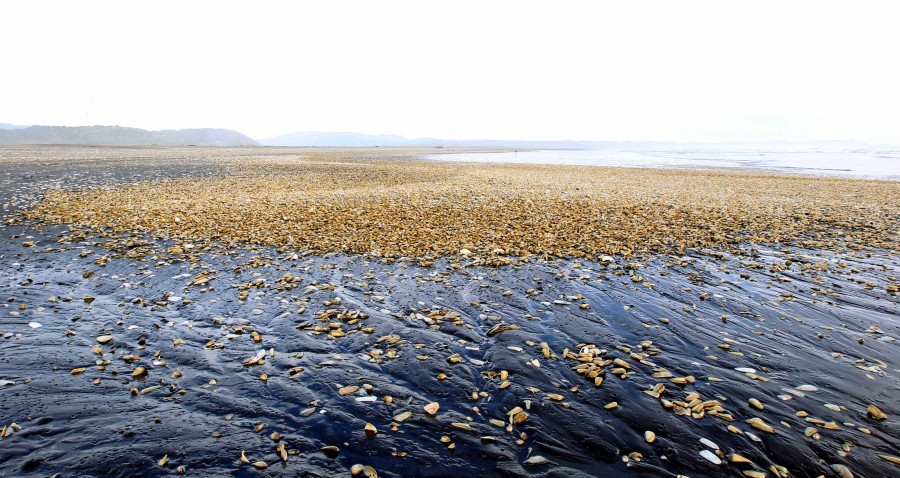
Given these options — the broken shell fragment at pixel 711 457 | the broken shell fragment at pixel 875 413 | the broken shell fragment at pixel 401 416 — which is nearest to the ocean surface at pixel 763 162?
the broken shell fragment at pixel 875 413

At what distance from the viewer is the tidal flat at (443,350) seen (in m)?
5.02

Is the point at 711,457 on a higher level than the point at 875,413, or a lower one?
lower

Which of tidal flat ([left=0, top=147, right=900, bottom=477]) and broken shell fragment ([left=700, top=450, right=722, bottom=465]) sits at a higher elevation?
tidal flat ([left=0, top=147, right=900, bottom=477])

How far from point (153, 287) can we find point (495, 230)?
36.6 ft

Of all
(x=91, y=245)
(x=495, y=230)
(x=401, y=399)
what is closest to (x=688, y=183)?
(x=495, y=230)

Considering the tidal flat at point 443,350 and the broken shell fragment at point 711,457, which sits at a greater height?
the tidal flat at point 443,350

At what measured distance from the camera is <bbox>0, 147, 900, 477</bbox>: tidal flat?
5023 mm

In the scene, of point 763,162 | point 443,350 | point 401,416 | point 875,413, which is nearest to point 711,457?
point 875,413

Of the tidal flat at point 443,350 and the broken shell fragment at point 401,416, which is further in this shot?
the broken shell fragment at point 401,416

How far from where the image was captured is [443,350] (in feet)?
24.5

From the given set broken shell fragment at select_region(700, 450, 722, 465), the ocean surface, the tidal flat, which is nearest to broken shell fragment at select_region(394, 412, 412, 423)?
the tidal flat

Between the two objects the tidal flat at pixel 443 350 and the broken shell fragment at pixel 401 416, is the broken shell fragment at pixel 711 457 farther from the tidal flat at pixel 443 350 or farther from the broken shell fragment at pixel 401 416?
the broken shell fragment at pixel 401 416

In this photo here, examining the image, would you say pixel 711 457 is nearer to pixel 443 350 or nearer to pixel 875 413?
pixel 875 413

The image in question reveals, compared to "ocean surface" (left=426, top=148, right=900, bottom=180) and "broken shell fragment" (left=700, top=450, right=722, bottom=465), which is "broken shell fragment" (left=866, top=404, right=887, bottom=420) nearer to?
"broken shell fragment" (left=700, top=450, right=722, bottom=465)
